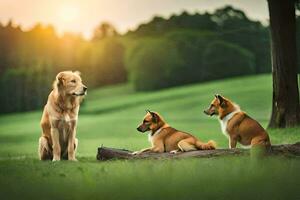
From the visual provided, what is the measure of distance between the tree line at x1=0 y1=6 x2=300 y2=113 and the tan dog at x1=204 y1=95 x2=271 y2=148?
19.0 ft

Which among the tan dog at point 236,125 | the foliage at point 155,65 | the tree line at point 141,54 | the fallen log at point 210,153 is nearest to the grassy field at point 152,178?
the fallen log at point 210,153

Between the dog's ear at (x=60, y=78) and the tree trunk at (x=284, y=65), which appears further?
the tree trunk at (x=284, y=65)

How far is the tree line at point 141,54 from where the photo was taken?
45.2 feet

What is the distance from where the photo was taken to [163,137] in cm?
696

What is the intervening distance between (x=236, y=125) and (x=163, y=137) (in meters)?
0.78

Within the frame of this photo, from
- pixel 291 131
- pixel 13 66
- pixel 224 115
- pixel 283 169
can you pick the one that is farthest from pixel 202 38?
pixel 283 169

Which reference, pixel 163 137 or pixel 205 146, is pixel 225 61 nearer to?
pixel 163 137

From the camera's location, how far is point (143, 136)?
11.0 m

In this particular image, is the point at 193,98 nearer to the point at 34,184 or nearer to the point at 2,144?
the point at 2,144

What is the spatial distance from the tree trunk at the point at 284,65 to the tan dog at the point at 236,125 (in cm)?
→ 217

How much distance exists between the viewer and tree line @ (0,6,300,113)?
1379 cm

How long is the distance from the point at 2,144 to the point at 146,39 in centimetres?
751

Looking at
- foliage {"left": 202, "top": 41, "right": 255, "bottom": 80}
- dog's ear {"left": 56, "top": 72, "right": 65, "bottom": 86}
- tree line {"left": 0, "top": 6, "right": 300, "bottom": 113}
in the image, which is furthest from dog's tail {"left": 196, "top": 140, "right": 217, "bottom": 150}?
foliage {"left": 202, "top": 41, "right": 255, "bottom": 80}

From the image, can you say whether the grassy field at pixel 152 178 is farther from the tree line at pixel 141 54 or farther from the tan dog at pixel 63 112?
the tree line at pixel 141 54
